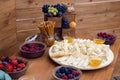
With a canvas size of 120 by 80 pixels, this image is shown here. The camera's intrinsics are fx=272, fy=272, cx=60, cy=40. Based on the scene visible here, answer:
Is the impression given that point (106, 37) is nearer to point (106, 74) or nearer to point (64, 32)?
point (64, 32)

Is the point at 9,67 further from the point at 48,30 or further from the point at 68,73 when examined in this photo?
the point at 48,30

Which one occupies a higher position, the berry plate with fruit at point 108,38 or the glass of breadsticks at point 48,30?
the glass of breadsticks at point 48,30

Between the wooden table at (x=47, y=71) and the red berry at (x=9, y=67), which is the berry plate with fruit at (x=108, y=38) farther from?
the red berry at (x=9, y=67)

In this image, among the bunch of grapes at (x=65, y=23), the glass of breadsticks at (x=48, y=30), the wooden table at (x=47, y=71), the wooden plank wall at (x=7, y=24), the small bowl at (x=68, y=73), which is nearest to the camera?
the small bowl at (x=68, y=73)

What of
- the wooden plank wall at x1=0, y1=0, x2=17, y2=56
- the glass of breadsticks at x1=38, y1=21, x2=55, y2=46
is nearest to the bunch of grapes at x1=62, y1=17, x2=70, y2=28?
the glass of breadsticks at x1=38, y1=21, x2=55, y2=46

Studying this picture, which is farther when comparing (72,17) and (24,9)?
A: (24,9)

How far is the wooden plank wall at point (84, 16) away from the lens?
2.66 metres

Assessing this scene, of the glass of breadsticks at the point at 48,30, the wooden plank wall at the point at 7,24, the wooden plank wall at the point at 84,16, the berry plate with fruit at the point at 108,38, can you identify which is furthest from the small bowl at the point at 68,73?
the wooden plank wall at the point at 84,16

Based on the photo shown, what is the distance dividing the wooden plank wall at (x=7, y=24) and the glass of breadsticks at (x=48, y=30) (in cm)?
48

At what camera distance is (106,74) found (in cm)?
169

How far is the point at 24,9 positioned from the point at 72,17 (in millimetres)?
628

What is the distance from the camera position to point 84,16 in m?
2.87

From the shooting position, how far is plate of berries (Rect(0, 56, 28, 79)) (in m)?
1.59

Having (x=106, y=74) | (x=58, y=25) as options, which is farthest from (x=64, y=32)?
(x=106, y=74)
